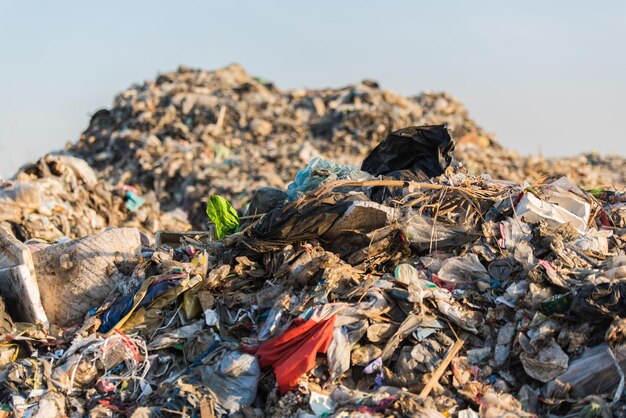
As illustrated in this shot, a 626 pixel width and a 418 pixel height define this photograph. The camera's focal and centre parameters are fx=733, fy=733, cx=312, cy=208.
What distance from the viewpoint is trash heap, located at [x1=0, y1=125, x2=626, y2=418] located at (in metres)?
3.68

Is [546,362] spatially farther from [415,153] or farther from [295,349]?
[415,153]

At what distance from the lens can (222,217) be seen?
529 cm

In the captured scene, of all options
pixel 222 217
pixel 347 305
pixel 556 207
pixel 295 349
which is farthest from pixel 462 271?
pixel 222 217

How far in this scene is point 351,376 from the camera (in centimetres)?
384

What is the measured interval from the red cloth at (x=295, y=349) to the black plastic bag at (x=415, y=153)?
187 cm

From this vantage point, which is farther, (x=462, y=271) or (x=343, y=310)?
(x=462, y=271)

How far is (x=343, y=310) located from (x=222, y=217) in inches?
63.7

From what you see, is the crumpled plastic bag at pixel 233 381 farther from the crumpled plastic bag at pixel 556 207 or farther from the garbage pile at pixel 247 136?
the garbage pile at pixel 247 136

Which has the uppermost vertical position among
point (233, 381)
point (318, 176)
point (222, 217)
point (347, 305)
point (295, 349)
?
point (318, 176)

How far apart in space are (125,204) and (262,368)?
588cm

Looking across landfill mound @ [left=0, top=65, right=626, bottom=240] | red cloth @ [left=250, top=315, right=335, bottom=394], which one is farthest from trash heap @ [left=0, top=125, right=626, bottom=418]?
landfill mound @ [left=0, top=65, right=626, bottom=240]

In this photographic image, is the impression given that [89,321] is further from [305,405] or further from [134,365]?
[305,405]

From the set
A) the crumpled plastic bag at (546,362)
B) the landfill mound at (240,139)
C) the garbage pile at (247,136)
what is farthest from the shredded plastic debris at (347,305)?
the garbage pile at (247,136)

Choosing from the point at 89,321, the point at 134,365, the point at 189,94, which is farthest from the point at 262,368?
the point at 189,94
